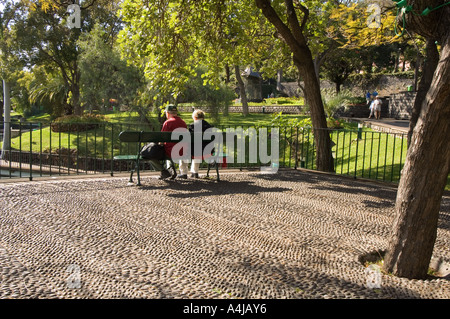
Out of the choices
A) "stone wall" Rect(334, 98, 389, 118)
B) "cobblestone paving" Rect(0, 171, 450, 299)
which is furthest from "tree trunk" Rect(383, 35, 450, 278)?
"stone wall" Rect(334, 98, 389, 118)

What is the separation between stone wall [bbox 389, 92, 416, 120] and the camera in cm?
2841

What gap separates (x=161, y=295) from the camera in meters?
3.37

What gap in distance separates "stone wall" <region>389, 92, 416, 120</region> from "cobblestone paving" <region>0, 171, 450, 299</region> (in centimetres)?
2302

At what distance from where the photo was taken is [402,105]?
2906 cm

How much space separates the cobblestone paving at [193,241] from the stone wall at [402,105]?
23.0m

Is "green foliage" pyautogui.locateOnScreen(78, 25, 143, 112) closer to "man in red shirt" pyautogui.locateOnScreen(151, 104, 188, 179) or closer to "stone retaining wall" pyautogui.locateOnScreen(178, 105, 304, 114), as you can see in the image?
"stone retaining wall" pyautogui.locateOnScreen(178, 105, 304, 114)

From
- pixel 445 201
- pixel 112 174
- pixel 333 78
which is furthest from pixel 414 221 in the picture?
pixel 333 78

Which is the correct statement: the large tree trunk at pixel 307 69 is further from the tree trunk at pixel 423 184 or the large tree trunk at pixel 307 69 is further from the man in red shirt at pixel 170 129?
the tree trunk at pixel 423 184

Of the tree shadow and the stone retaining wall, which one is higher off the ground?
the stone retaining wall

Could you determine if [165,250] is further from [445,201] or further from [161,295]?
[445,201]

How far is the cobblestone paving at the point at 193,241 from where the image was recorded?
3.56 meters

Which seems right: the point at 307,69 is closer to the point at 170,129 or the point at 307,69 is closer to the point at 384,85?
the point at 170,129

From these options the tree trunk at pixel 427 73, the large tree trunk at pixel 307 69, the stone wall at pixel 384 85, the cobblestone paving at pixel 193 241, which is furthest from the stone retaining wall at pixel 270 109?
the cobblestone paving at pixel 193 241

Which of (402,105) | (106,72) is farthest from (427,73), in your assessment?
(402,105)
